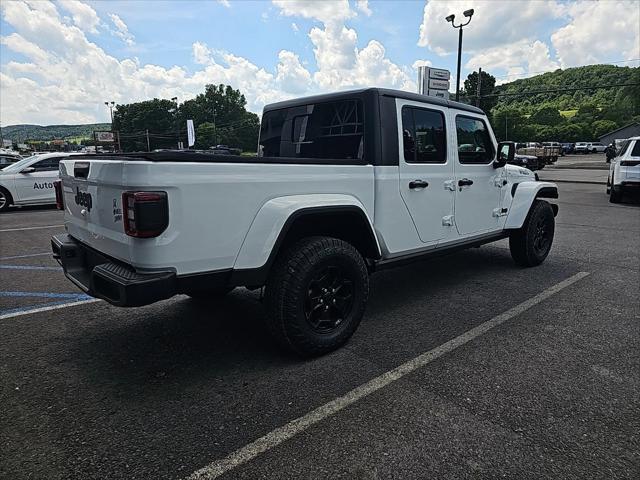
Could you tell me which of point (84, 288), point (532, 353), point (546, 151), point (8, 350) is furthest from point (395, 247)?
point (546, 151)

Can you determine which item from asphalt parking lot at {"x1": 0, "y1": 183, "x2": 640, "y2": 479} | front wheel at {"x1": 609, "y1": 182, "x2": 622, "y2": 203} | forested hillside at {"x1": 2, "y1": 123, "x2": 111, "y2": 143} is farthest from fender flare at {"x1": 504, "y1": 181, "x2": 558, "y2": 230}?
forested hillside at {"x1": 2, "y1": 123, "x2": 111, "y2": 143}

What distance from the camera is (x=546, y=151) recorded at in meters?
35.2

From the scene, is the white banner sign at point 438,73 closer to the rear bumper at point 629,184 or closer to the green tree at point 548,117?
the rear bumper at point 629,184

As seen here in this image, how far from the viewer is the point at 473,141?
450 cm

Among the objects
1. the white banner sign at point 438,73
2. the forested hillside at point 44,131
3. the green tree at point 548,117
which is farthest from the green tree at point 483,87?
the forested hillside at point 44,131

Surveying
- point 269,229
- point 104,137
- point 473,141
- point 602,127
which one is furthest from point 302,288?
point 602,127

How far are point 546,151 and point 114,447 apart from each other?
129 ft

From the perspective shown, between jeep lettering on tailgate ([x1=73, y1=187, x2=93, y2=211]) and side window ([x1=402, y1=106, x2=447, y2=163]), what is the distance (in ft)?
7.88

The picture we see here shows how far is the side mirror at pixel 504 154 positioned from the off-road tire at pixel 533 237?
0.85 metres

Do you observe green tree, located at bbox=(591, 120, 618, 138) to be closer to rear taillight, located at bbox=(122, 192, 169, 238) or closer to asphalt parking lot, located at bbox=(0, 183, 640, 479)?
asphalt parking lot, located at bbox=(0, 183, 640, 479)

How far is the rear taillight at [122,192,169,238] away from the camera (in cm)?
225

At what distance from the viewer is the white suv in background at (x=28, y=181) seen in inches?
444

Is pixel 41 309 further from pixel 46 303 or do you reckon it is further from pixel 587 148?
pixel 587 148

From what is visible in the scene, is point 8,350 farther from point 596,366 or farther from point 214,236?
point 596,366
